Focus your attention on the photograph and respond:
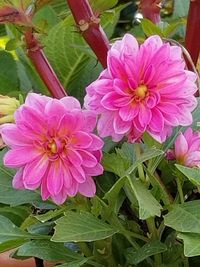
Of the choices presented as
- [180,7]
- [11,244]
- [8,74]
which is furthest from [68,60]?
[11,244]

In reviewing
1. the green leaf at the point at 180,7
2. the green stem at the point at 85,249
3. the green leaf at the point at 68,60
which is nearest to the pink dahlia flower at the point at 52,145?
the green stem at the point at 85,249

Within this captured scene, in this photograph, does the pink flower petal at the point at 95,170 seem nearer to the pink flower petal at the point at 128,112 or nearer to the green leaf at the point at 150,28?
the pink flower petal at the point at 128,112

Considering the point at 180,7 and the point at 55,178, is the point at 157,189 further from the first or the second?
the point at 180,7

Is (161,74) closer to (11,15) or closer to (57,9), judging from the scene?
(11,15)

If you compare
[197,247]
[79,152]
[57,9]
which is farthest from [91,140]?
[57,9]

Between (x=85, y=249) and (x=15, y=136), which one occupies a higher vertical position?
(x=15, y=136)

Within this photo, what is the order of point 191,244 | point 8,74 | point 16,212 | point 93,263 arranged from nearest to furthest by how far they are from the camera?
point 191,244 < point 93,263 < point 16,212 < point 8,74

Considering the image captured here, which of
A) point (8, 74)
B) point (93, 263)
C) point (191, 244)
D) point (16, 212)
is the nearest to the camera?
point (191, 244)

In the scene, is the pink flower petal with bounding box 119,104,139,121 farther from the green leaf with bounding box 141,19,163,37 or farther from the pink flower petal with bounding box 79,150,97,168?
the green leaf with bounding box 141,19,163,37
